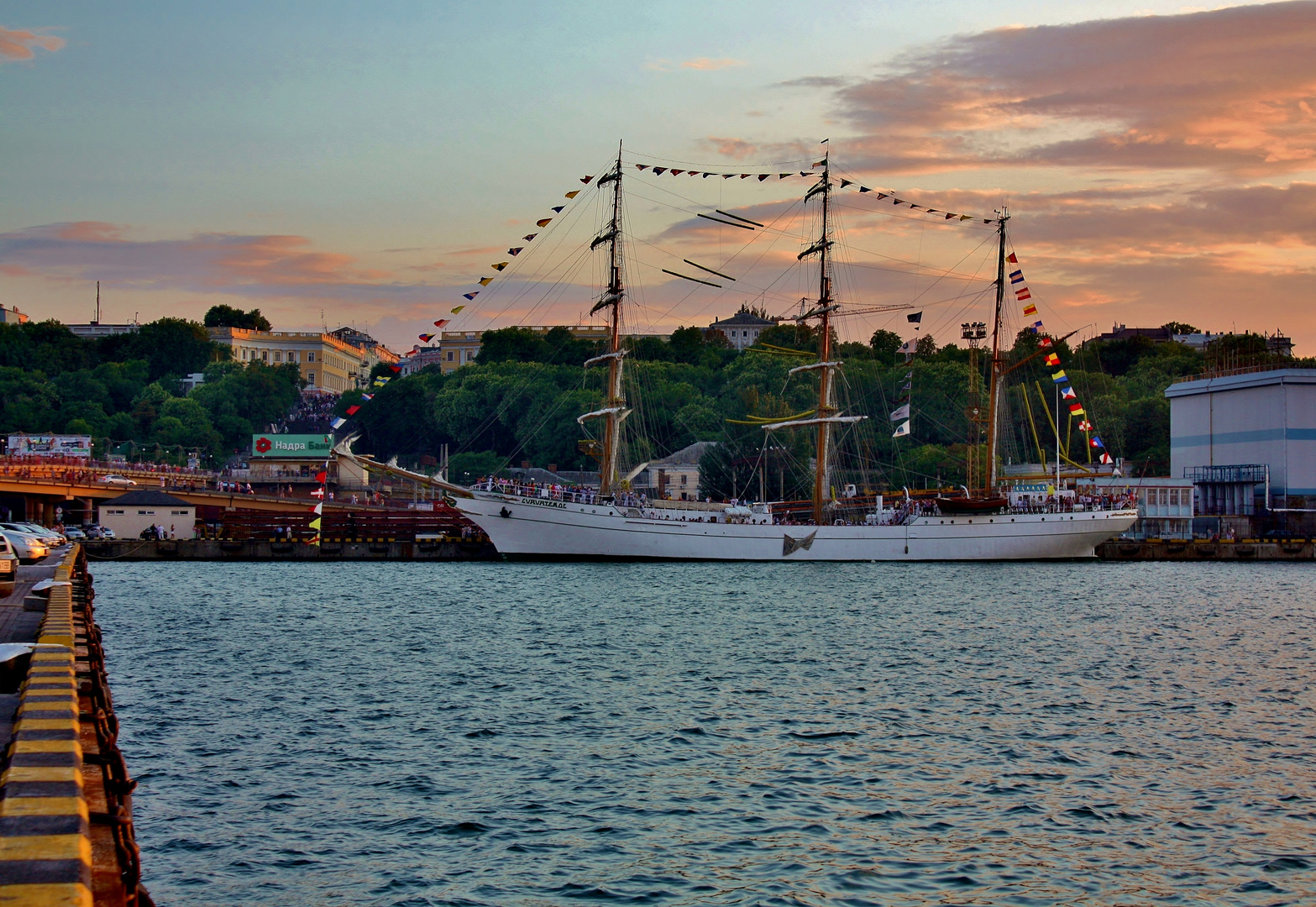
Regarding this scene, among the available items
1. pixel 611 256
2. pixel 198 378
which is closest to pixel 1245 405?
pixel 611 256

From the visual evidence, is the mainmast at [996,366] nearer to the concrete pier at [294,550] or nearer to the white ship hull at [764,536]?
the white ship hull at [764,536]

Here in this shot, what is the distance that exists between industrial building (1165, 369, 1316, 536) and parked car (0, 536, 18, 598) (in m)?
78.9

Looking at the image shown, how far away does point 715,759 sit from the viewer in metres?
20.8

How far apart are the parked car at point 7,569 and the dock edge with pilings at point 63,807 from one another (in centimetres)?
1575

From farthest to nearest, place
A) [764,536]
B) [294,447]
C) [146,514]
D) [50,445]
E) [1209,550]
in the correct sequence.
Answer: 1. [294,447]
2. [50,445]
3. [1209,550]
4. [146,514]
5. [764,536]

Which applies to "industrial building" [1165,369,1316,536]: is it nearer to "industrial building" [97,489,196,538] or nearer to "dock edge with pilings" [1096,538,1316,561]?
"dock edge with pilings" [1096,538,1316,561]

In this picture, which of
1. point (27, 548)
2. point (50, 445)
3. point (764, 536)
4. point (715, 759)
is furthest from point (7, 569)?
point (50, 445)

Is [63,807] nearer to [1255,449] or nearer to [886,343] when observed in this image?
[1255,449]

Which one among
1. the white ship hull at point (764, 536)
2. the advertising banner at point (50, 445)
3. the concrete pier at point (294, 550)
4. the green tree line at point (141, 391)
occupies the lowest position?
the concrete pier at point (294, 550)

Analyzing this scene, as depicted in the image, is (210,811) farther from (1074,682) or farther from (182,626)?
(182,626)

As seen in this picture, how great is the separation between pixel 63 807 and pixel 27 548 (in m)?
38.9

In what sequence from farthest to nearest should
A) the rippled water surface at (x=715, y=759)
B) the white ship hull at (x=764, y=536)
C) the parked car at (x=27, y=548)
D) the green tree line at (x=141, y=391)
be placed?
1. the green tree line at (x=141, y=391)
2. the white ship hull at (x=764, y=536)
3. the parked car at (x=27, y=548)
4. the rippled water surface at (x=715, y=759)

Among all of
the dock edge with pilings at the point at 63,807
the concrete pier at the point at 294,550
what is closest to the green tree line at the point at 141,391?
the concrete pier at the point at 294,550

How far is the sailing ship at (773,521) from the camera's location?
72938 millimetres
